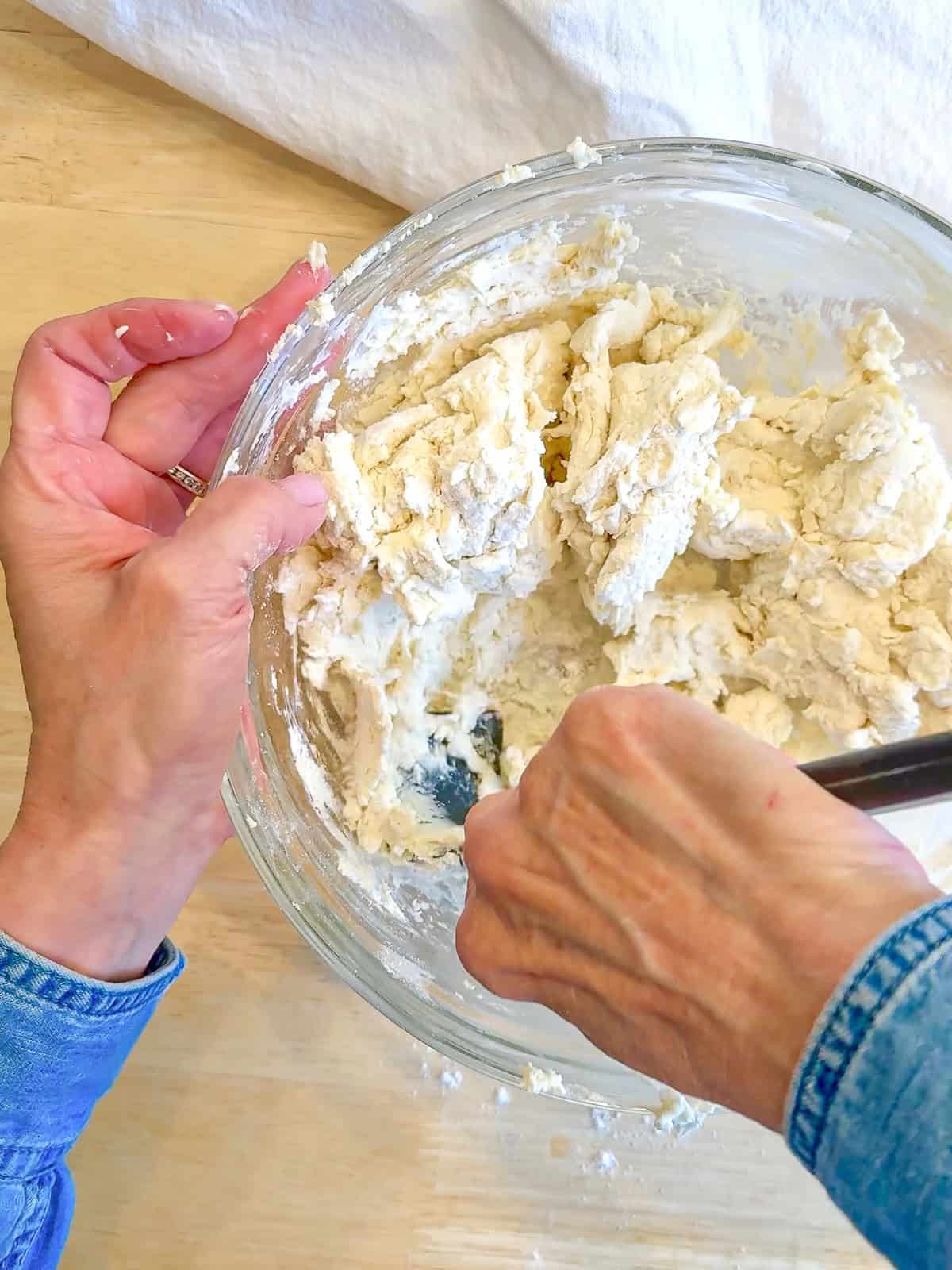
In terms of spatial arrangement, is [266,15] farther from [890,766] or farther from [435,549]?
[890,766]

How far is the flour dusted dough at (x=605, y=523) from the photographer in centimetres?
71

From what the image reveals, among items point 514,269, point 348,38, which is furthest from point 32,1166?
point 348,38

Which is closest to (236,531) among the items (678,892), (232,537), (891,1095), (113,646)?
(232,537)

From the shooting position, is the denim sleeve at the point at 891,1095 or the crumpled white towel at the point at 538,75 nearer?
the denim sleeve at the point at 891,1095

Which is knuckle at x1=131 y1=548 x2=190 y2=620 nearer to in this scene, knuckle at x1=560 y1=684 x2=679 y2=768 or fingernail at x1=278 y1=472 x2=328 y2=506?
fingernail at x1=278 y1=472 x2=328 y2=506

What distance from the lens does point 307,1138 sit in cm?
81

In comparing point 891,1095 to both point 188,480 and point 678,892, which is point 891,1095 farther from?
point 188,480

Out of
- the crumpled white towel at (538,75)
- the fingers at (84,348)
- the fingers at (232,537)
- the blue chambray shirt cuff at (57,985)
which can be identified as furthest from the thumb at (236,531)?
the crumpled white towel at (538,75)

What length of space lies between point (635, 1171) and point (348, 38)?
1.00 m

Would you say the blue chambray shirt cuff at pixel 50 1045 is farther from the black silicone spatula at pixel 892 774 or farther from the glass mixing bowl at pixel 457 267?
the black silicone spatula at pixel 892 774

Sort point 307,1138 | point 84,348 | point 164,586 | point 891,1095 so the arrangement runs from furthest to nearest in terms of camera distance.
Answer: point 307,1138, point 84,348, point 164,586, point 891,1095

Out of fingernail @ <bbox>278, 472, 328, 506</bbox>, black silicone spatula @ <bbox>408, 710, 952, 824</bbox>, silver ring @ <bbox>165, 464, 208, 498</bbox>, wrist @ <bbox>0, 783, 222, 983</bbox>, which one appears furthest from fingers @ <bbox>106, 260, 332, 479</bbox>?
black silicone spatula @ <bbox>408, 710, 952, 824</bbox>

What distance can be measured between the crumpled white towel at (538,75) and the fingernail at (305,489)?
12.9 inches

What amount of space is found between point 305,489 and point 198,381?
0.57 feet
